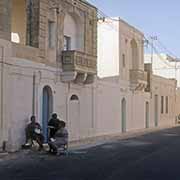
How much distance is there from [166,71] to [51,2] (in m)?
45.6

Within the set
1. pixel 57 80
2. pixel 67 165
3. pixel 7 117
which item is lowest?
pixel 67 165

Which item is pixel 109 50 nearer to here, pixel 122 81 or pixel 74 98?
pixel 122 81

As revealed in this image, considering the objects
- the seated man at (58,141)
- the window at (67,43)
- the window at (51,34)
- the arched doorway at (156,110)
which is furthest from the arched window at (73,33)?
the arched doorway at (156,110)

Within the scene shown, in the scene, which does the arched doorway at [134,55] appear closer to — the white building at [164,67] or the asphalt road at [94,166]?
the asphalt road at [94,166]

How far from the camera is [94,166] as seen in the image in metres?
14.7

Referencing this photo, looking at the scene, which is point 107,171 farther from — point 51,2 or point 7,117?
point 51,2

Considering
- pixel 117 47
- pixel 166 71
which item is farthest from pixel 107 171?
pixel 166 71

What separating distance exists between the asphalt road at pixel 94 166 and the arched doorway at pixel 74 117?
6.87m

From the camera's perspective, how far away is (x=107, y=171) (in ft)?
43.9

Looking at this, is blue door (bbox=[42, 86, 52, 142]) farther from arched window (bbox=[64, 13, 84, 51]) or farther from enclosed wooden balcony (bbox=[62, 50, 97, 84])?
arched window (bbox=[64, 13, 84, 51])

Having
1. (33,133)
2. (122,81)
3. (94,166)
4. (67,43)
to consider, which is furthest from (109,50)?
(94,166)

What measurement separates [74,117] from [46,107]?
10.8ft

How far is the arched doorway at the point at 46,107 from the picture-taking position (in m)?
24.2

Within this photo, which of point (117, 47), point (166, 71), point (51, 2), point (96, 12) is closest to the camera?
point (51, 2)
